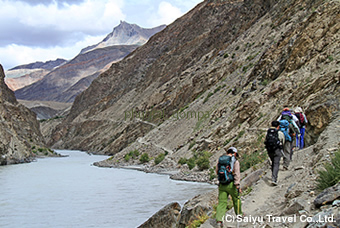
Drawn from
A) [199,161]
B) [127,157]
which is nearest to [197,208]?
[199,161]

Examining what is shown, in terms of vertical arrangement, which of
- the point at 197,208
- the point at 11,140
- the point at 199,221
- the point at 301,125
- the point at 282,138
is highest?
the point at 11,140

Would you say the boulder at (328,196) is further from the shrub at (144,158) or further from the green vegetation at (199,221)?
the shrub at (144,158)

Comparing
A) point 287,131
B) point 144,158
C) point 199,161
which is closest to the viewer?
point 287,131

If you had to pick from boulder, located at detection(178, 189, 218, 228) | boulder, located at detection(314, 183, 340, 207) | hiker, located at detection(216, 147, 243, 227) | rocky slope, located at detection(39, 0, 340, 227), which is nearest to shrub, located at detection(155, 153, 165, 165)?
rocky slope, located at detection(39, 0, 340, 227)

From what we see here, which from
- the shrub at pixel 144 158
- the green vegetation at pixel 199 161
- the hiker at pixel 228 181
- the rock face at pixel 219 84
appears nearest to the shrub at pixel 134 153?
the rock face at pixel 219 84

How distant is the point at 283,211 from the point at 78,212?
11.1 m

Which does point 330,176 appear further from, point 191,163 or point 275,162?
point 191,163

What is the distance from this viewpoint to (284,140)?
35.7 ft

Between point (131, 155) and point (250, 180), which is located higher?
point (131, 155)

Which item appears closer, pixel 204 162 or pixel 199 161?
pixel 204 162

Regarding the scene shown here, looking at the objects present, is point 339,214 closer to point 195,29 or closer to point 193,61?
point 193,61

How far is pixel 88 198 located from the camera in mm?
20594

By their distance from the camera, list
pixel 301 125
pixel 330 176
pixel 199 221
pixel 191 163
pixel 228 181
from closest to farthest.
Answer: pixel 330 176 < pixel 228 181 < pixel 199 221 < pixel 301 125 < pixel 191 163

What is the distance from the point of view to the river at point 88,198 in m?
15.5
